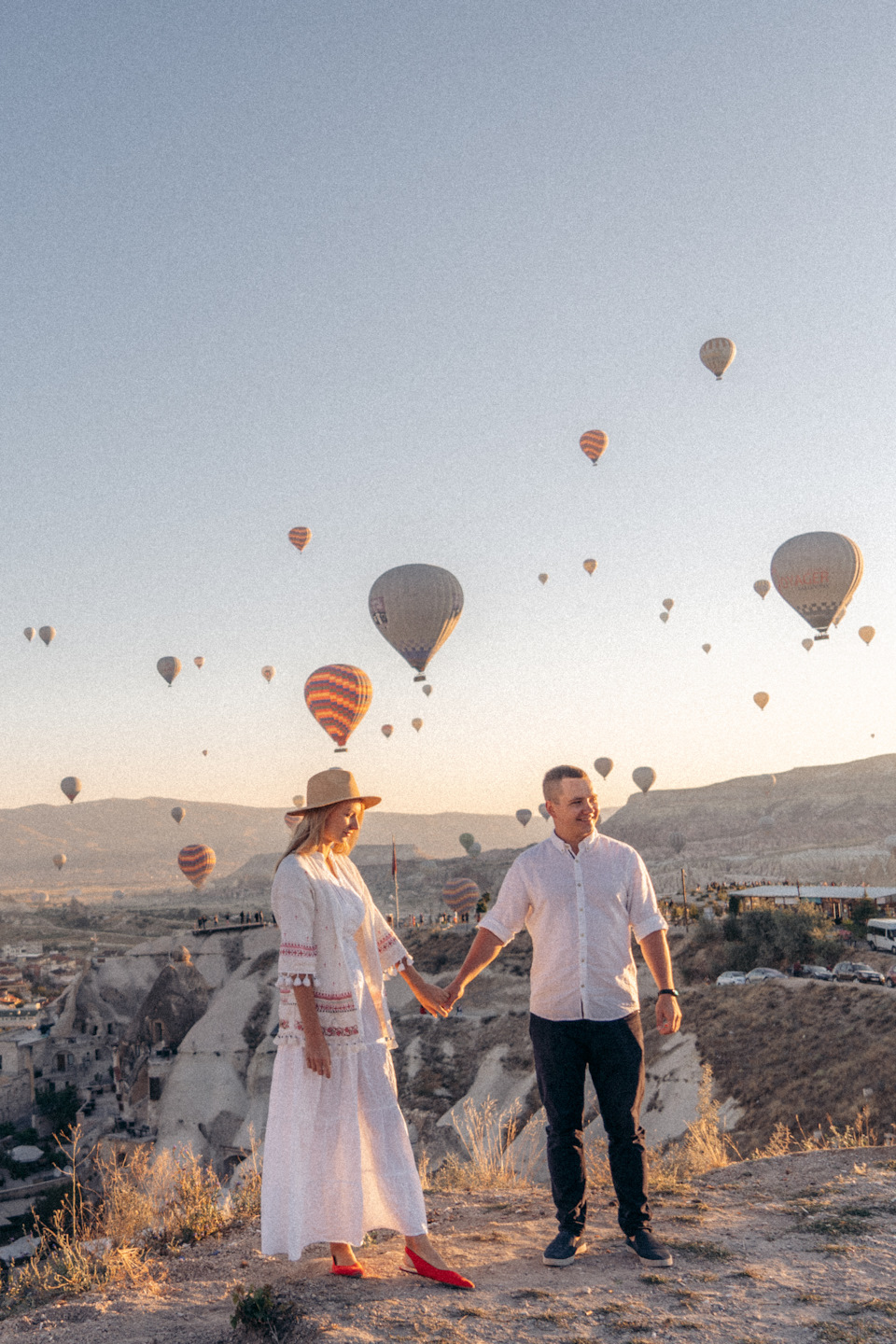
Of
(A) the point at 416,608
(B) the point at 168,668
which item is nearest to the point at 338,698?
(A) the point at 416,608

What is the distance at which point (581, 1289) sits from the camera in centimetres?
451

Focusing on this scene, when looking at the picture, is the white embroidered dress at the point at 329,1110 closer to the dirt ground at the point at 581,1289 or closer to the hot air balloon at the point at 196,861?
the dirt ground at the point at 581,1289

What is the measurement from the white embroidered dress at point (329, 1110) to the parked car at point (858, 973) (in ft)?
103

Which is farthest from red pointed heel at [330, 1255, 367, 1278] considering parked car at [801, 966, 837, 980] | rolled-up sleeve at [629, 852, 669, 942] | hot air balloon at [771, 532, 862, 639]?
hot air balloon at [771, 532, 862, 639]

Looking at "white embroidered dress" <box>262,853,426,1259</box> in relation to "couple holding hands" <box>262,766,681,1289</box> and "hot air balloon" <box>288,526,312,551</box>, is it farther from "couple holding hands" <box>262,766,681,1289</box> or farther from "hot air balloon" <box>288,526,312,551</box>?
"hot air balloon" <box>288,526,312,551</box>

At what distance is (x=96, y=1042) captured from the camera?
4691 centimetres

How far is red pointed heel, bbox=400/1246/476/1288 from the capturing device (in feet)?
14.9

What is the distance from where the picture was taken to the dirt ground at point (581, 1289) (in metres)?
4.01

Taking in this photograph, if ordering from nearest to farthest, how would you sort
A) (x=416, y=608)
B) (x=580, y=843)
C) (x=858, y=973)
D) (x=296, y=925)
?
(x=296, y=925), (x=580, y=843), (x=858, y=973), (x=416, y=608)

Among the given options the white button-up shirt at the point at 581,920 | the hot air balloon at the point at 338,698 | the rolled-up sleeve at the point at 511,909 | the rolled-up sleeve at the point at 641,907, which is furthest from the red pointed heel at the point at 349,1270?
the hot air balloon at the point at 338,698

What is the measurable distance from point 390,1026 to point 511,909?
856mm

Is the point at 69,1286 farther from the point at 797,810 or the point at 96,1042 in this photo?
the point at 797,810

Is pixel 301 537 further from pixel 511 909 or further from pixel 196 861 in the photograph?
pixel 511 909

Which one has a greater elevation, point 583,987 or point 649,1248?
point 583,987
